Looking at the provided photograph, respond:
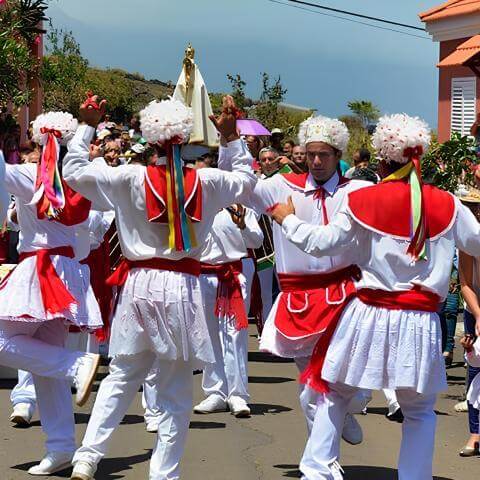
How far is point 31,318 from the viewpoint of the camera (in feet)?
23.9

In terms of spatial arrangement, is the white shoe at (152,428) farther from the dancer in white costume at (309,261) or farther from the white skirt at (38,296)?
the dancer in white costume at (309,261)

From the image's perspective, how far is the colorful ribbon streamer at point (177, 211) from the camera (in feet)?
21.5

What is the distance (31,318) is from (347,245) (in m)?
2.18

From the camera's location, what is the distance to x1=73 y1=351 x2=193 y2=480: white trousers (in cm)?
663

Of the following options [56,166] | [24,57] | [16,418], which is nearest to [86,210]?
[56,166]

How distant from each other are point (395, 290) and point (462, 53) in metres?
21.1

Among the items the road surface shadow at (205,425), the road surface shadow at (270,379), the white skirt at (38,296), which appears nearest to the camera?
the white skirt at (38,296)

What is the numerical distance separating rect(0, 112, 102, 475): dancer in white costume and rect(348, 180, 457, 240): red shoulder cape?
6.47 ft

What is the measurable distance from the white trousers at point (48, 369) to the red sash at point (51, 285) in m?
0.22

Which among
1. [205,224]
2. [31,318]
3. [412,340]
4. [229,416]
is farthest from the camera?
[229,416]

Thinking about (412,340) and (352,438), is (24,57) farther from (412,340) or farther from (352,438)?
(412,340)

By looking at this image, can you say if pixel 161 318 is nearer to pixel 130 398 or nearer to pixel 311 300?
pixel 130 398

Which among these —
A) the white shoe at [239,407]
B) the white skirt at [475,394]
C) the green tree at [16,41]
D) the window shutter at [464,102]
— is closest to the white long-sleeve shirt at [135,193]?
the white skirt at [475,394]

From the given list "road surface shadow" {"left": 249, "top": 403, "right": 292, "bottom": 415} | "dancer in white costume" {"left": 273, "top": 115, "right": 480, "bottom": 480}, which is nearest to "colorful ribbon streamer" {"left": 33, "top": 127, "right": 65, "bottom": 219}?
"dancer in white costume" {"left": 273, "top": 115, "right": 480, "bottom": 480}
